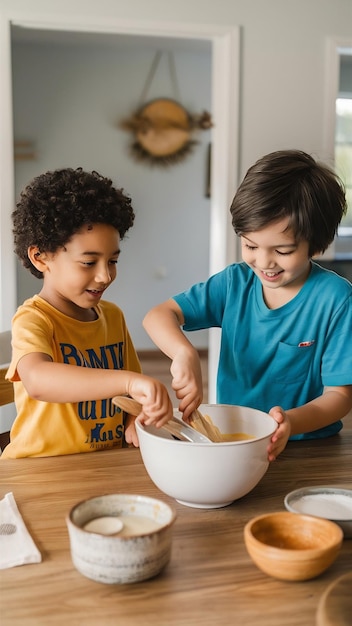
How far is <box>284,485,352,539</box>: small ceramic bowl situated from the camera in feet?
3.01

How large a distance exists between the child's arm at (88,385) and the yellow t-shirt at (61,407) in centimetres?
7

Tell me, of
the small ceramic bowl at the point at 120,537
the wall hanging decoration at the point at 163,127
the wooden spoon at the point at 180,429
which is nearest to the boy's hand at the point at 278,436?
the wooden spoon at the point at 180,429

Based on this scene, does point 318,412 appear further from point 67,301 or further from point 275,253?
point 67,301

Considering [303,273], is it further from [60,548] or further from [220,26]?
[220,26]

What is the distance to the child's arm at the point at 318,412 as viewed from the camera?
1067 millimetres

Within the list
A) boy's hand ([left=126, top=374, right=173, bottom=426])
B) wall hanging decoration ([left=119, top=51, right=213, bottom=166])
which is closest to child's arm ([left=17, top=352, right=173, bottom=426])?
boy's hand ([left=126, top=374, right=173, bottom=426])

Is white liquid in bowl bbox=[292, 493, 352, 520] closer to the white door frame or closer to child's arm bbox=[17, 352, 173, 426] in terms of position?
child's arm bbox=[17, 352, 173, 426]

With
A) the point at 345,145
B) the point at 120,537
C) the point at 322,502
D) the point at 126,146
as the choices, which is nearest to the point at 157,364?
the point at 126,146

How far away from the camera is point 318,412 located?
4.04ft

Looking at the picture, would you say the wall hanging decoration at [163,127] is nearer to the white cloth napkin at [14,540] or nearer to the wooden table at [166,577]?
the wooden table at [166,577]

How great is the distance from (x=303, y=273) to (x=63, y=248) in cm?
51

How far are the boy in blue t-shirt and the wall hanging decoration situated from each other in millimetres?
3931

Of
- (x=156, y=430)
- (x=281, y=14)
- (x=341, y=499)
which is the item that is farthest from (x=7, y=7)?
(x=341, y=499)

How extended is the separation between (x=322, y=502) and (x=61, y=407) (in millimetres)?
583
